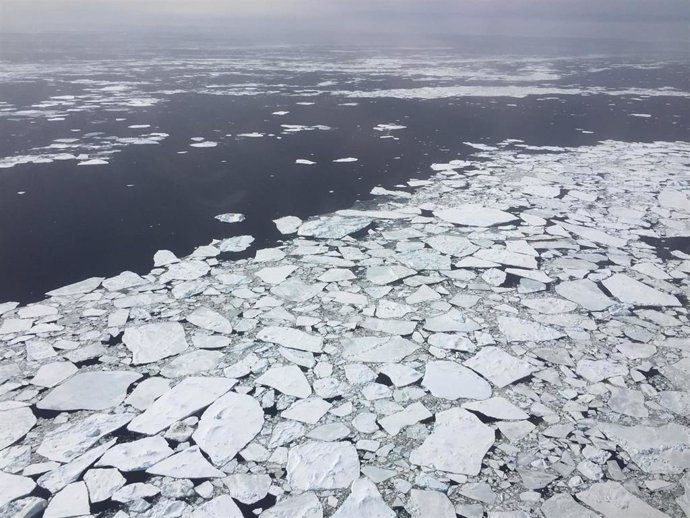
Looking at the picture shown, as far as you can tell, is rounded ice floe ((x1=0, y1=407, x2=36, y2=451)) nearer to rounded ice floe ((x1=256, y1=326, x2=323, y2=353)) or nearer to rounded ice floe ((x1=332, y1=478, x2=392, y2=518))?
rounded ice floe ((x1=256, y1=326, x2=323, y2=353))

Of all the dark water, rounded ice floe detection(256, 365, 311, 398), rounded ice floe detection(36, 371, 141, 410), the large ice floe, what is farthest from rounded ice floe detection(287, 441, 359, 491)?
the dark water

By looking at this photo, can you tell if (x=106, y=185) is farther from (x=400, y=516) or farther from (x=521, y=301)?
(x=400, y=516)

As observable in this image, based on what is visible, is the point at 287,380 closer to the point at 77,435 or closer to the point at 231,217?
the point at 77,435

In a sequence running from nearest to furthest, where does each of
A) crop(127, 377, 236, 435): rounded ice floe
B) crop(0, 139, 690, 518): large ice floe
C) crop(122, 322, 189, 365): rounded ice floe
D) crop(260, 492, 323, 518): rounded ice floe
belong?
1. crop(260, 492, 323, 518): rounded ice floe
2. crop(0, 139, 690, 518): large ice floe
3. crop(127, 377, 236, 435): rounded ice floe
4. crop(122, 322, 189, 365): rounded ice floe

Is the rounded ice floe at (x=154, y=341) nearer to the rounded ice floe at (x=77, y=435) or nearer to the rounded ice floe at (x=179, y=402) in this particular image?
the rounded ice floe at (x=179, y=402)

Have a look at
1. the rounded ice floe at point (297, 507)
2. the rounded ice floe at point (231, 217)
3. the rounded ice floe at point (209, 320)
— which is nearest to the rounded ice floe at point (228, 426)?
the rounded ice floe at point (297, 507)

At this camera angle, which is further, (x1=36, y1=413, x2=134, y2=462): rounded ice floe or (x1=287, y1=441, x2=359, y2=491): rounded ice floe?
(x1=36, y1=413, x2=134, y2=462): rounded ice floe
